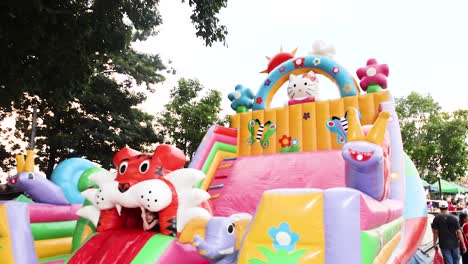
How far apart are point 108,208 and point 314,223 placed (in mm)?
1269

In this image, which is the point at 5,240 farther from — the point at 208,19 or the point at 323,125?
the point at 208,19

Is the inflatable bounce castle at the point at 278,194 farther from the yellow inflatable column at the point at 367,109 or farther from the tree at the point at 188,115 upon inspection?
the tree at the point at 188,115

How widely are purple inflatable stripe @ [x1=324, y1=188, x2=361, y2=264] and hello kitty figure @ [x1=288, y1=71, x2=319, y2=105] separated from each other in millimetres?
2627

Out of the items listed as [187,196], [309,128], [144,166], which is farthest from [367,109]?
[144,166]

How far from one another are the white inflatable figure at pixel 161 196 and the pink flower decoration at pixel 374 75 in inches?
97.1

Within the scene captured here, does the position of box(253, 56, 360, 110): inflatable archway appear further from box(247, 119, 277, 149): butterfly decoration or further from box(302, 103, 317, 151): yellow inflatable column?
box(302, 103, 317, 151): yellow inflatable column

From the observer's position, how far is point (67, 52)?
16.8 feet

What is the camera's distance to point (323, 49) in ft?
14.2

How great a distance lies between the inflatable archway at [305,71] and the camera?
401 centimetres

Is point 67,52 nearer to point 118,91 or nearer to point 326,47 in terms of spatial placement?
point 326,47

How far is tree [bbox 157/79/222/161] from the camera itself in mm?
14141

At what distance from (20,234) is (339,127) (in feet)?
9.42

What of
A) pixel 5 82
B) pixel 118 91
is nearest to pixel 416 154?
pixel 118 91

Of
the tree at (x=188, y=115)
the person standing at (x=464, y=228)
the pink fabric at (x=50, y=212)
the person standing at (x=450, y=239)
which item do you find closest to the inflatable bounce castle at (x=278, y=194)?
the pink fabric at (x=50, y=212)
